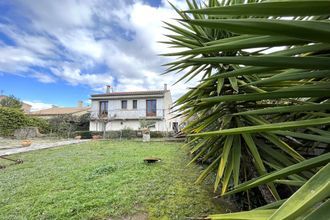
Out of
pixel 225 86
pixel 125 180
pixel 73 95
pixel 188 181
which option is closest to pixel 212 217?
pixel 225 86

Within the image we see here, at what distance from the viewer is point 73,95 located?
1902 inches

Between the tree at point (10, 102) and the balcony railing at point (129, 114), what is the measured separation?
612 inches

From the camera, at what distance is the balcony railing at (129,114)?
28.3 meters

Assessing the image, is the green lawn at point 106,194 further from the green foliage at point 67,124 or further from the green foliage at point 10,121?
the green foliage at point 10,121

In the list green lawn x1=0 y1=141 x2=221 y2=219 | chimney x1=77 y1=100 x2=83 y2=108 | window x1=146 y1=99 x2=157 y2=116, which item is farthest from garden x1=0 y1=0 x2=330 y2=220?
chimney x1=77 y1=100 x2=83 y2=108

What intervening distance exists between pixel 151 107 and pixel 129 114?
2.98 metres

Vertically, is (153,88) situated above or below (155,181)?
above

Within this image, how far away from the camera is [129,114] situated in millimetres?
29172

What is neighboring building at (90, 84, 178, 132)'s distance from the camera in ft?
92.8

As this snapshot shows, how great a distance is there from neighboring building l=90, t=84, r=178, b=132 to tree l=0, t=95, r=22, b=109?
15284 millimetres

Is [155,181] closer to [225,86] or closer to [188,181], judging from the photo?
[188,181]

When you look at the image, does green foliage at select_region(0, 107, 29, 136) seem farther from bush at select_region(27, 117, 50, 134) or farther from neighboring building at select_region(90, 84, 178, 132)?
neighboring building at select_region(90, 84, 178, 132)

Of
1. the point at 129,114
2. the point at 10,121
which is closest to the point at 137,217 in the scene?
the point at 129,114

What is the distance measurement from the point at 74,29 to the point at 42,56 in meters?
13.6
